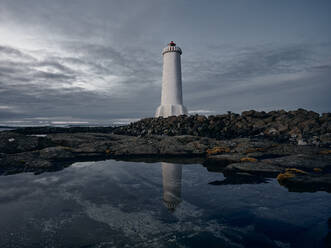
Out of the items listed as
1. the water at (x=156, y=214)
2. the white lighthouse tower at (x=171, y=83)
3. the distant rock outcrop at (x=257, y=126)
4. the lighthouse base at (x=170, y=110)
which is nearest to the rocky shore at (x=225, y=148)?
the distant rock outcrop at (x=257, y=126)

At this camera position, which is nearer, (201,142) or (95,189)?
(95,189)

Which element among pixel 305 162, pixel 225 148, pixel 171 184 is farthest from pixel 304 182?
pixel 225 148

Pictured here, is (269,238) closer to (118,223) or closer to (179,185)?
(118,223)

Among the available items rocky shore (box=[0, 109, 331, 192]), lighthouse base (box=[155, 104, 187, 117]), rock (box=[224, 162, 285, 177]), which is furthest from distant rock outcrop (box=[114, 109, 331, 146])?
rock (box=[224, 162, 285, 177])

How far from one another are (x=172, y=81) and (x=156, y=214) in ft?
88.7

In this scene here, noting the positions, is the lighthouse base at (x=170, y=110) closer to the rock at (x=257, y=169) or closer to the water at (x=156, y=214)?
the rock at (x=257, y=169)

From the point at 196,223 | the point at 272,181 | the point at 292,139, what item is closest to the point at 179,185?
the point at 196,223

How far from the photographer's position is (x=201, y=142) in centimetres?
1298

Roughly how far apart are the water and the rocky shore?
1.11 metres

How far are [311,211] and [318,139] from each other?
1235 centimetres

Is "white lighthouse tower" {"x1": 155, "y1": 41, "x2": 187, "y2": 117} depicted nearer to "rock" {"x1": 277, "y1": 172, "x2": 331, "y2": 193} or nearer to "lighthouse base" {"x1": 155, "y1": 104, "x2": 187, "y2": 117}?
"lighthouse base" {"x1": 155, "y1": 104, "x2": 187, "y2": 117}

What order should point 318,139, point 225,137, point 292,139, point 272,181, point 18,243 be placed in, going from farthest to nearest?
point 225,137 < point 292,139 < point 318,139 < point 272,181 < point 18,243

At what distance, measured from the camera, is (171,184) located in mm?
5848

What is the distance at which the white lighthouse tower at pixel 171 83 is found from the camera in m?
29.6
